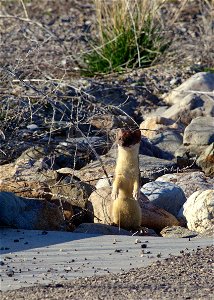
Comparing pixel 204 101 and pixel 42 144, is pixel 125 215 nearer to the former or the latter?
pixel 42 144

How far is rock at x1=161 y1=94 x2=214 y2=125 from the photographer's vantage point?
11.5 meters

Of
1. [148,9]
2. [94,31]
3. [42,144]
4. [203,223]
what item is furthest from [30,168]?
[94,31]

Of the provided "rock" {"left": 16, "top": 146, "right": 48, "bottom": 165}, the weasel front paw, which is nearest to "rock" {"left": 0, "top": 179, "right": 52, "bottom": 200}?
the weasel front paw

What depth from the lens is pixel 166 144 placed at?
1054 cm

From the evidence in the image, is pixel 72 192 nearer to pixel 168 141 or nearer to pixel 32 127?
pixel 32 127

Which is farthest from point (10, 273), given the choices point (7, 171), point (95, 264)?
point (7, 171)

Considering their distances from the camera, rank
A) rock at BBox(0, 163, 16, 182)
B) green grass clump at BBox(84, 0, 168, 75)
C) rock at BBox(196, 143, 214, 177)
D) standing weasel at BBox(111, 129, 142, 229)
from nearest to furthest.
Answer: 1. standing weasel at BBox(111, 129, 142, 229)
2. rock at BBox(0, 163, 16, 182)
3. rock at BBox(196, 143, 214, 177)
4. green grass clump at BBox(84, 0, 168, 75)

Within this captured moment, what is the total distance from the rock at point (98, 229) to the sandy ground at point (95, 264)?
9.6 inches

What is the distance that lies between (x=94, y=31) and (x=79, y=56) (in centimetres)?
242

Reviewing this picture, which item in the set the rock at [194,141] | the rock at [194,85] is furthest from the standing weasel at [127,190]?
the rock at [194,85]

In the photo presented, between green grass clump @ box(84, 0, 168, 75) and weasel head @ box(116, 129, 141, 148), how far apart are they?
6120mm

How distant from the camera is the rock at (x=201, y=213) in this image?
708 cm

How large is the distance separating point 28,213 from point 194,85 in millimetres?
5810

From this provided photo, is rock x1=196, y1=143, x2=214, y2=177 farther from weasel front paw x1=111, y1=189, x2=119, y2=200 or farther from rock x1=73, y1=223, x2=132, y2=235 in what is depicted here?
rock x1=73, y1=223, x2=132, y2=235
